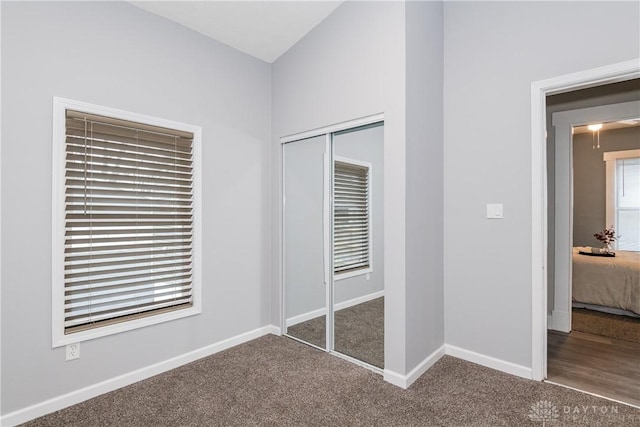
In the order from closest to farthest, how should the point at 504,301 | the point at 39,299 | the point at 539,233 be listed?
the point at 39,299
the point at 539,233
the point at 504,301

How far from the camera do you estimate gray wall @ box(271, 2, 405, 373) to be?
2492 mm

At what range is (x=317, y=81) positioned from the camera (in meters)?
3.08

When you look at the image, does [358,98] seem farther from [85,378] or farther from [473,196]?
[85,378]

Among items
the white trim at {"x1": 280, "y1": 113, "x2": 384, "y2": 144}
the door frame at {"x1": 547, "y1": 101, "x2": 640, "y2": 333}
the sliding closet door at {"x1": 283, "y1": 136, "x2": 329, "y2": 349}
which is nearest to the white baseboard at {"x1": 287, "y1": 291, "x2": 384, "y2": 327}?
the sliding closet door at {"x1": 283, "y1": 136, "x2": 329, "y2": 349}

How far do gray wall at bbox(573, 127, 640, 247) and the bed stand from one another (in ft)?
6.78

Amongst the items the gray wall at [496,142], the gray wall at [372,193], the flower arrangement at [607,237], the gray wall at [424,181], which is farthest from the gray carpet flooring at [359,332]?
the flower arrangement at [607,237]

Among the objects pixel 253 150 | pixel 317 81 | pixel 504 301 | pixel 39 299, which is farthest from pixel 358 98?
pixel 39 299

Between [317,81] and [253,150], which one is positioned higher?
[317,81]

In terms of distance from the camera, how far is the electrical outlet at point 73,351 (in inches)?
88.1

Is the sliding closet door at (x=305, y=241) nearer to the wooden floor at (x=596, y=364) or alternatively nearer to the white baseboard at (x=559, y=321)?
the wooden floor at (x=596, y=364)

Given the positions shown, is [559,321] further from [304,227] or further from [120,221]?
[120,221]

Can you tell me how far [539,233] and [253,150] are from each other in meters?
2.57

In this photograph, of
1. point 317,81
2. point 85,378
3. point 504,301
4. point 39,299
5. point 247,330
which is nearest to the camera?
point 39,299

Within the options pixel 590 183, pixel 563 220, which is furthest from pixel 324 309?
pixel 590 183
